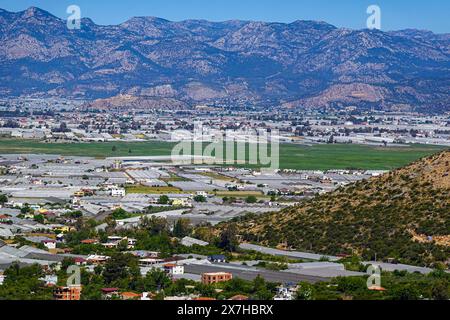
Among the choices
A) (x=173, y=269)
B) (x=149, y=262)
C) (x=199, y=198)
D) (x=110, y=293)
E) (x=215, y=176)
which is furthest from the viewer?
(x=215, y=176)

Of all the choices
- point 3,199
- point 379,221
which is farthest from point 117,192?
point 379,221

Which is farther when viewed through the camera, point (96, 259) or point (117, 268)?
point (96, 259)

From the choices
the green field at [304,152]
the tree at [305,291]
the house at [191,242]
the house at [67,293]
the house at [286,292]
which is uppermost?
the green field at [304,152]

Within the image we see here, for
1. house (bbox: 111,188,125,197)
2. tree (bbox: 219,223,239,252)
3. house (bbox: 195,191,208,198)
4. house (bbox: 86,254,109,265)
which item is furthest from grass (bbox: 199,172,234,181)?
house (bbox: 86,254,109,265)

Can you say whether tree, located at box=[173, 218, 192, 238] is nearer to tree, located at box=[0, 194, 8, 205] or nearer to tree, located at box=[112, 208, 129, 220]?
tree, located at box=[112, 208, 129, 220]

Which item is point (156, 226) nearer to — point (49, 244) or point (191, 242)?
point (191, 242)

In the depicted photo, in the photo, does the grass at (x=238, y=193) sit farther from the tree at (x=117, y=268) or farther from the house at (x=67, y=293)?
the house at (x=67, y=293)

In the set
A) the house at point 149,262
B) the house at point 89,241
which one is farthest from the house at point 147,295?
the house at point 89,241
